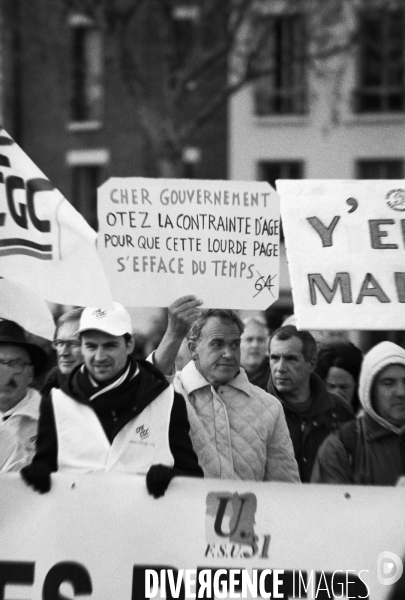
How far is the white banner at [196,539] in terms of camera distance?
4152 mm

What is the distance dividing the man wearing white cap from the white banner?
0.23ft

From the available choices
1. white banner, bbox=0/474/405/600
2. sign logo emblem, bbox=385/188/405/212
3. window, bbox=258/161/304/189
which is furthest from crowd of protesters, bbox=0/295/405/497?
window, bbox=258/161/304/189

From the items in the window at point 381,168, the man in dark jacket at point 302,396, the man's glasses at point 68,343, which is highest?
the window at point 381,168

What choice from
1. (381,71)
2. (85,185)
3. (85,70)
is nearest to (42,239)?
(85,185)

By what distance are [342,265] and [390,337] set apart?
60.1ft

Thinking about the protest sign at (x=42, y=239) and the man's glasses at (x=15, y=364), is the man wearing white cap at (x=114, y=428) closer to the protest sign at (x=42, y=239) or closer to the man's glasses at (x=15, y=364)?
the protest sign at (x=42, y=239)

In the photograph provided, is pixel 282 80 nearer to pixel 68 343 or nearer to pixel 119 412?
pixel 68 343

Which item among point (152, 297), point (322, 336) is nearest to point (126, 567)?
point (152, 297)

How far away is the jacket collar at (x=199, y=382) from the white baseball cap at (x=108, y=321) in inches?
12.5

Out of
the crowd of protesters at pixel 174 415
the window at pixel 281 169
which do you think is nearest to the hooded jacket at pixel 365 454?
the crowd of protesters at pixel 174 415

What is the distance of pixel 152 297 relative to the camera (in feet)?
14.9

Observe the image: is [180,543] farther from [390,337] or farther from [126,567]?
[390,337]

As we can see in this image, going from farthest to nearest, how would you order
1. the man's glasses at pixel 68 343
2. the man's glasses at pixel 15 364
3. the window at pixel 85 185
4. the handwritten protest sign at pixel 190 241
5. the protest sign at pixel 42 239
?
the window at pixel 85 185 → the man's glasses at pixel 68 343 → the man's glasses at pixel 15 364 → the handwritten protest sign at pixel 190 241 → the protest sign at pixel 42 239

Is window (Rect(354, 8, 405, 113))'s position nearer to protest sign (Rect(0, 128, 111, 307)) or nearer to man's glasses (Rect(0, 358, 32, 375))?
man's glasses (Rect(0, 358, 32, 375))
